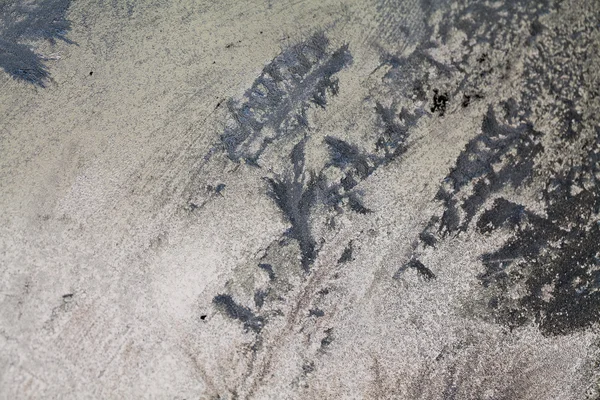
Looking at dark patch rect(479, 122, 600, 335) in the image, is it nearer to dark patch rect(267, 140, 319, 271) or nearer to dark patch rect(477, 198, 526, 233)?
dark patch rect(477, 198, 526, 233)

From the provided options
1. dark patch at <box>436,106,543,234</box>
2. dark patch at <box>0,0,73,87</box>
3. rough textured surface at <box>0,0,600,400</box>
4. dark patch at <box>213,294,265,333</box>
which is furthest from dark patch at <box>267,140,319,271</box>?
dark patch at <box>0,0,73,87</box>

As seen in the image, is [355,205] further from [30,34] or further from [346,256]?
[30,34]

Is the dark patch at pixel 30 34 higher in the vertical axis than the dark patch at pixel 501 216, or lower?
higher

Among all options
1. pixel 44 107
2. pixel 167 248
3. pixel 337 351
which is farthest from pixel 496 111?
pixel 44 107

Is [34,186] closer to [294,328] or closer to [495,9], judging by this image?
[294,328]

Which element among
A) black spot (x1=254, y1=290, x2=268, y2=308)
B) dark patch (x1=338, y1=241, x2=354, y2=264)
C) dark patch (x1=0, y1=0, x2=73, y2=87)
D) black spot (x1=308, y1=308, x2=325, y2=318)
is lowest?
black spot (x1=308, y1=308, x2=325, y2=318)

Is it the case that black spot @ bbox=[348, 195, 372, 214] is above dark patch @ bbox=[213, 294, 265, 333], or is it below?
above

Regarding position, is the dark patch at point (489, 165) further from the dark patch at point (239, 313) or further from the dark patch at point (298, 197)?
the dark patch at point (239, 313)

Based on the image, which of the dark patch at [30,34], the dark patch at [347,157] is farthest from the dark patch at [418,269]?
the dark patch at [30,34]
